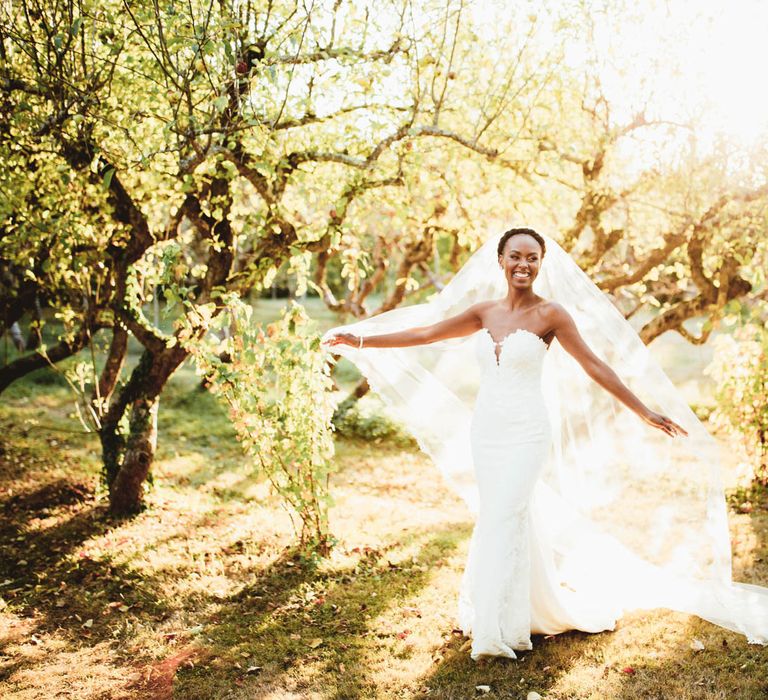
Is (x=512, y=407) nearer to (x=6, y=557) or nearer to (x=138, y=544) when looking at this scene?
(x=138, y=544)

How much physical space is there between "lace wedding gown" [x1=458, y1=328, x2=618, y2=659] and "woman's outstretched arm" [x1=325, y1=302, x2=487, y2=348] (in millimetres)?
279

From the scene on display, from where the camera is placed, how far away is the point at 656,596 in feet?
17.2

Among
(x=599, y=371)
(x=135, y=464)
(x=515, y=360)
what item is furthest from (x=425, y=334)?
(x=135, y=464)

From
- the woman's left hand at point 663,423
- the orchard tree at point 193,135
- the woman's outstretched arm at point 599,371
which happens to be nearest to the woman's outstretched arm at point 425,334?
the woman's outstretched arm at point 599,371

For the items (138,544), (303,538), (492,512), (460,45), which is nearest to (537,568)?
(492,512)

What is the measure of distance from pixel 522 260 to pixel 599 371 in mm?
953

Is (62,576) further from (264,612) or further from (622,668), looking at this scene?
(622,668)

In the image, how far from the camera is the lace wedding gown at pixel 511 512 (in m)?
4.64

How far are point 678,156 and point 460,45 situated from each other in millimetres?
3279

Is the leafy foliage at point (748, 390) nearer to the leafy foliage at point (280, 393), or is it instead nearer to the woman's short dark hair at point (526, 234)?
the woman's short dark hair at point (526, 234)

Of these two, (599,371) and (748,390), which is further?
(748,390)

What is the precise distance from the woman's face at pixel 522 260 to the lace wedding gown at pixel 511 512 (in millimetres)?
381

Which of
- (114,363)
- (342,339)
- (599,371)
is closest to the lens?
(599,371)

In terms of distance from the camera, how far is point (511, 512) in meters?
4.66
